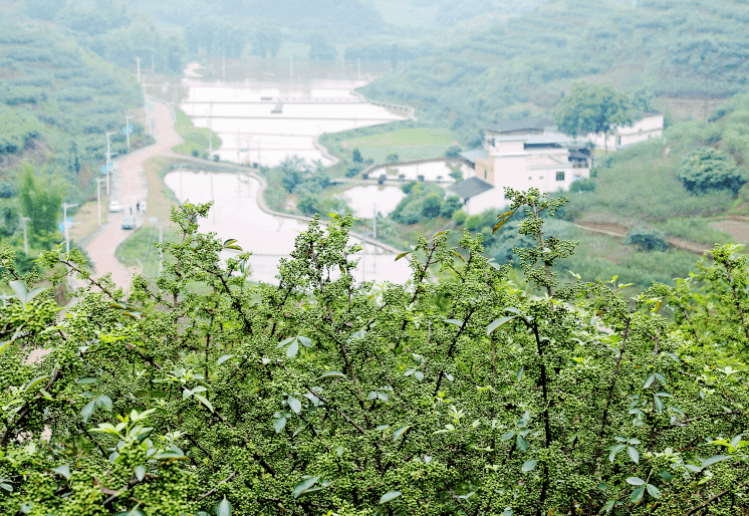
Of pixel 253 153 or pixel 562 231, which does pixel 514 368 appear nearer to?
pixel 562 231

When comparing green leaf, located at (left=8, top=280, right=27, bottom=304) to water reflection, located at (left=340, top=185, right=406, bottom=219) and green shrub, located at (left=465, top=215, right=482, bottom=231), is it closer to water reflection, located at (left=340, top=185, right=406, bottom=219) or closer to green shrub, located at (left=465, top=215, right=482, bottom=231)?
green shrub, located at (left=465, top=215, right=482, bottom=231)

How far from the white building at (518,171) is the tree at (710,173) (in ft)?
12.4

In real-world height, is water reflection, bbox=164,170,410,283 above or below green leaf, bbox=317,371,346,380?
below

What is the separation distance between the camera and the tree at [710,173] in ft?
76.6

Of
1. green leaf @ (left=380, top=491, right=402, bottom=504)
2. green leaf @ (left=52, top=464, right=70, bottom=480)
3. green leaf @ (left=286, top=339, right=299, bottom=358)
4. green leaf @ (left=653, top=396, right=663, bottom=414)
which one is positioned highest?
green leaf @ (left=286, top=339, right=299, bottom=358)

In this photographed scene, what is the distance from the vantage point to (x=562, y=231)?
21.2 m

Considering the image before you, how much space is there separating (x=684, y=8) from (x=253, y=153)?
1103 inches

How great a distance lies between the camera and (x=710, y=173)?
23.5 meters

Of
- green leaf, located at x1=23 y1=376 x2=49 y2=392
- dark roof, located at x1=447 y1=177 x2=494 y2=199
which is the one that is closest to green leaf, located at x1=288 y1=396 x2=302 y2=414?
green leaf, located at x1=23 y1=376 x2=49 y2=392

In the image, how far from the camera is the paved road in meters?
20.0

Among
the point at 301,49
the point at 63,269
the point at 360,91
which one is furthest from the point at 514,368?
the point at 301,49

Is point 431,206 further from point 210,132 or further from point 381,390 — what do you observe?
point 381,390

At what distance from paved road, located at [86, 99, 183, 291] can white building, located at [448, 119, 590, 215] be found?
465 inches

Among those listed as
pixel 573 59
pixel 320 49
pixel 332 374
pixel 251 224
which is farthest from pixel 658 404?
pixel 320 49
